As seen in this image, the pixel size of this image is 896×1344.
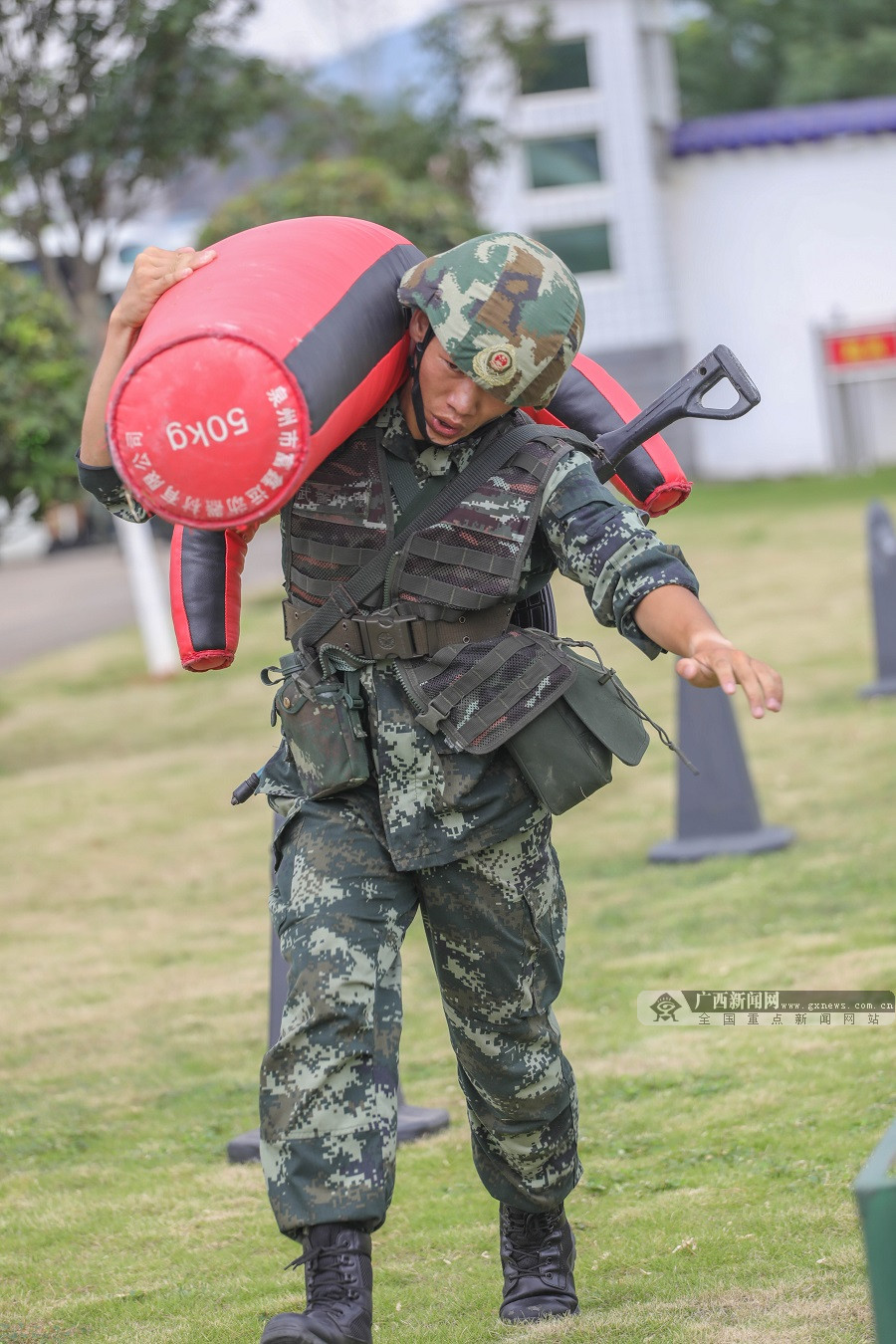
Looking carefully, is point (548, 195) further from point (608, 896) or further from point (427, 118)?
point (608, 896)

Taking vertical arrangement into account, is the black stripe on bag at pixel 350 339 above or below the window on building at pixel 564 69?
above

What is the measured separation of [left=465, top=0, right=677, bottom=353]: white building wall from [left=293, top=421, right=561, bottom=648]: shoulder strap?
26.9m

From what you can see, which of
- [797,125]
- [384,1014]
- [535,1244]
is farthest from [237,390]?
[797,125]

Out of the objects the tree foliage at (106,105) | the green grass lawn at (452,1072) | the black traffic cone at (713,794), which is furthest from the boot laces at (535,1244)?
the tree foliage at (106,105)

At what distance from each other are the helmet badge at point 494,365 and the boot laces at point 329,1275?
4.75 feet

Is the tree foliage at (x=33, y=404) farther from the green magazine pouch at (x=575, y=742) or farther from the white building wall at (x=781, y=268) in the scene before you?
the white building wall at (x=781, y=268)

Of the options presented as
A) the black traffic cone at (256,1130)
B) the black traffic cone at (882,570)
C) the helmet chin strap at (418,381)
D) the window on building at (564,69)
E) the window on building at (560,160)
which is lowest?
the window on building at (560,160)

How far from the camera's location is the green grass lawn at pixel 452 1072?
12.2 feet

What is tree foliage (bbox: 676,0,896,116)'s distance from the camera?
36.8 metres

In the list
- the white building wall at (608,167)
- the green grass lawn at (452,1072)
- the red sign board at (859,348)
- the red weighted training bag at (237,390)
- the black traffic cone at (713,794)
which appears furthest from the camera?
the white building wall at (608,167)

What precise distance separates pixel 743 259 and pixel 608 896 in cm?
2378

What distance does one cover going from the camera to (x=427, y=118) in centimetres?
2722

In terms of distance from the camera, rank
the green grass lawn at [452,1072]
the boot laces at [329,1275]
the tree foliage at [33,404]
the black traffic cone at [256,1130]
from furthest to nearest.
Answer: the tree foliage at [33,404]
the black traffic cone at [256,1130]
the green grass lawn at [452,1072]
the boot laces at [329,1275]

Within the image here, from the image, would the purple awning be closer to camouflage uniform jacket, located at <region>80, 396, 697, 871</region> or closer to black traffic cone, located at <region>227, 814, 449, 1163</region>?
black traffic cone, located at <region>227, 814, 449, 1163</region>
